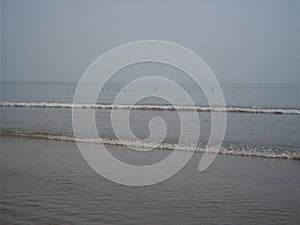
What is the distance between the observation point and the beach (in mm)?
6383

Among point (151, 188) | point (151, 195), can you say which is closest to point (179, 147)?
point (151, 188)

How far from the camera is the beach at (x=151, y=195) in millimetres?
6383

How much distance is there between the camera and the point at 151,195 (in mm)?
7676

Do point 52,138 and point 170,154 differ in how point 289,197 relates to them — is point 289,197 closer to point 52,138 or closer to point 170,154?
point 170,154

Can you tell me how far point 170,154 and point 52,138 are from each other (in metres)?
5.15

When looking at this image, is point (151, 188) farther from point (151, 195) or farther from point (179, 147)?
point (179, 147)

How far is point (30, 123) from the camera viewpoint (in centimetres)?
2012

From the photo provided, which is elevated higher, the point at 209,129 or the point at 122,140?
the point at 209,129

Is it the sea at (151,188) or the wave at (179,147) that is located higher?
the wave at (179,147)

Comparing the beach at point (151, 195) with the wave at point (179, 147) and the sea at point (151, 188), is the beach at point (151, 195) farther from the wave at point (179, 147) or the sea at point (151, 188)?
the wave at point (179, 147)

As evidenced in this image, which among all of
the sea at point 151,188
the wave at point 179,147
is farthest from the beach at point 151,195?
the wave at point 179,147

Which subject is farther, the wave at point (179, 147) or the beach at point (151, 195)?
the wave at point (179, 147)

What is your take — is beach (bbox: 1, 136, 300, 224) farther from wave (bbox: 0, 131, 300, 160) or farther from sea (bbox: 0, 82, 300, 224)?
→ wave (bbox: 0, 131, 300, 160)

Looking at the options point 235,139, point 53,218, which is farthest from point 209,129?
point 53,218
